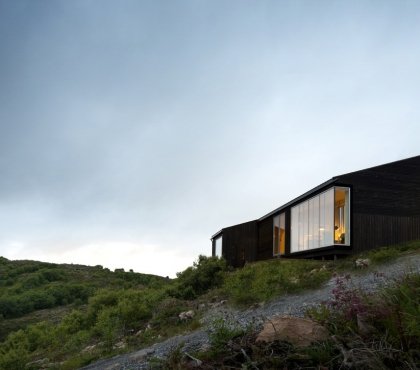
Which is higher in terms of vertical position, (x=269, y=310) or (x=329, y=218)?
(x=329, y=218)

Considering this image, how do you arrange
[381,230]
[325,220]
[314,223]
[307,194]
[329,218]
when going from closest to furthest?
[329,218], [325,220], [381,230], [314,223], [307,194]

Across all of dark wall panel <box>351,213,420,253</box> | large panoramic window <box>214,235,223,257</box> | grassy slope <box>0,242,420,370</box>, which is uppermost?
dark wall panel <box>351,213,420,253</box>

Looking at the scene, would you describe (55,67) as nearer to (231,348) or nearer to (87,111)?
(87,111)

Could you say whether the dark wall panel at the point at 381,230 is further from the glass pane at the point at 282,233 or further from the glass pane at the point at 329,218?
the glass pane at the point at 282,233

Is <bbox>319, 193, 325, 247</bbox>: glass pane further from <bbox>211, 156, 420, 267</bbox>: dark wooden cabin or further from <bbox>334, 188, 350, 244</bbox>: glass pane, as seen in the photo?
<bbox>334, 188, 350, 244</bbox>: glass pane

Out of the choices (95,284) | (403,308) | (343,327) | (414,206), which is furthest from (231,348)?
(95,284)

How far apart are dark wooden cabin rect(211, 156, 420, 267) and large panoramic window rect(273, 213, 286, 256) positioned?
22.9 inches

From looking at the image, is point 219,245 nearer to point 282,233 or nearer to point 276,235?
point 276,235

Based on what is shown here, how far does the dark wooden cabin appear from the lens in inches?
645

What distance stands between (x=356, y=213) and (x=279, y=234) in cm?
526

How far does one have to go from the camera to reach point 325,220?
16844mm

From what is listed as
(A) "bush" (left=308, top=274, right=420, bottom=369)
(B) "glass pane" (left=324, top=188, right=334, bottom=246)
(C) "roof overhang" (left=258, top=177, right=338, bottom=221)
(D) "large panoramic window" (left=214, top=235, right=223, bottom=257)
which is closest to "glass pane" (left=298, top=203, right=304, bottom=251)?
(C) "roof overhang" (left=258, top=177, right=338, bottom=221)

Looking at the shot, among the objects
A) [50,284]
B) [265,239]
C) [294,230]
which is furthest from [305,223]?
[50,284]

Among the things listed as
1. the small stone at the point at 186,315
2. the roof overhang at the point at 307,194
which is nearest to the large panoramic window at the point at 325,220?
the roof overhang at the point at 307,194
